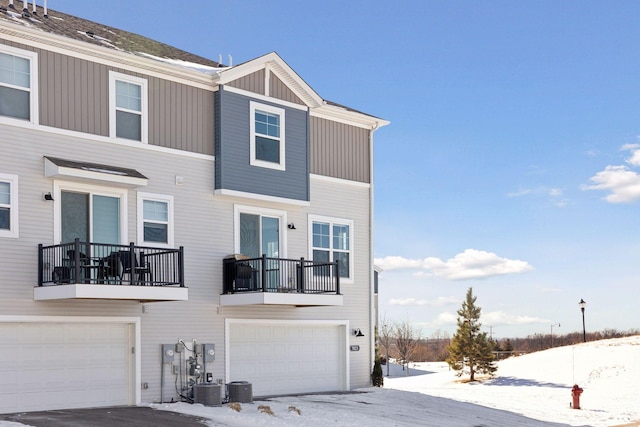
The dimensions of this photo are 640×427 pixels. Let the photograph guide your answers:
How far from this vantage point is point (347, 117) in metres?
27.2

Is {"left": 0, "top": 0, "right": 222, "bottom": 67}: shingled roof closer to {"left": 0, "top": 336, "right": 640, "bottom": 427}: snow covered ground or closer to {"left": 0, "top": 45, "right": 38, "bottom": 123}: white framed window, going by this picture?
{"left": 0, "top": 45, "right": 38, "bottom": 123}: white framed window

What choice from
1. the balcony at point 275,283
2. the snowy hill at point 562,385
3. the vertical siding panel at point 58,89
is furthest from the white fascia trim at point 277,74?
the snowy hill at point 562,385

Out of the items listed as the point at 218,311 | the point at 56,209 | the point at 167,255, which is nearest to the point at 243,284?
the point at 218,311

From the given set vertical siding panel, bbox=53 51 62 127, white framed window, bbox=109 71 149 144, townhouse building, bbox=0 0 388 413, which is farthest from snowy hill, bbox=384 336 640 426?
vertical siding panel, bbox=53 51 62 127

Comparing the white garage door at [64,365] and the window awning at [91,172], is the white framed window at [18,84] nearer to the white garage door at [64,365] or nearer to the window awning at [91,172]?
the window awning at [91,172]

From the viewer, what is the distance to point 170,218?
22047mm

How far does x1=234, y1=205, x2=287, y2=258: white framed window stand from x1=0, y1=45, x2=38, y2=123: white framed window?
6.42 meters

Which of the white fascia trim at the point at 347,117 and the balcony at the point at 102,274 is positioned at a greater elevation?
the white fascia trim at the point at 347,117

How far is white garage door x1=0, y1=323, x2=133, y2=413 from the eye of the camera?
61.5 feet

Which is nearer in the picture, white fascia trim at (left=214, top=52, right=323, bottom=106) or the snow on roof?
the snow on roof

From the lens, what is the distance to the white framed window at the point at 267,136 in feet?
78.4

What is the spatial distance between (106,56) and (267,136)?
5.31 meters

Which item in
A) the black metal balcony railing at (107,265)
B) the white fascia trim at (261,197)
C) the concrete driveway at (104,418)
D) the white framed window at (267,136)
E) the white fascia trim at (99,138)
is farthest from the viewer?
the white framed window at (267,136)

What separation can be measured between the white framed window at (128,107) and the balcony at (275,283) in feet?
14.1
